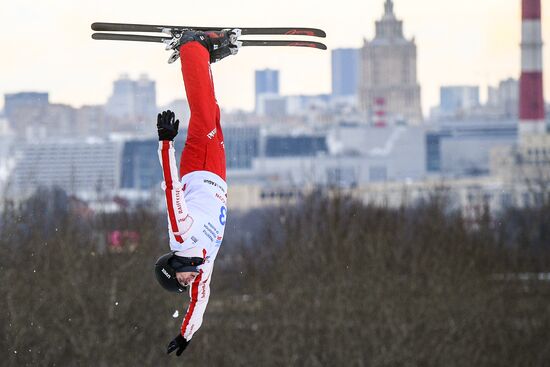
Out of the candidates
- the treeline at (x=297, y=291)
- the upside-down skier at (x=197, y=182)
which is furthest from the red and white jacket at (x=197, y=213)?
the treeline at (x=297, y=291)

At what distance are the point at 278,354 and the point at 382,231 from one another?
14.2 metres

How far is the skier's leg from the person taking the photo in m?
11.8

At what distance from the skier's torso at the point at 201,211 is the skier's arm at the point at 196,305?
0.39m

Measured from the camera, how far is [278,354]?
152 ft

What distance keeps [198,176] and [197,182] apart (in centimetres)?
4

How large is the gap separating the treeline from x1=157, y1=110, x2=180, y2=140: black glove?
2233 cm

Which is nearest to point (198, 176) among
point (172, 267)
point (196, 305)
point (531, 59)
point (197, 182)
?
point (197, 182)

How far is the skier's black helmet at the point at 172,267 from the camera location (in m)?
12.2

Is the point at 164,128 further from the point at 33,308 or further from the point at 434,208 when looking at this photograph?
the point at 434,208

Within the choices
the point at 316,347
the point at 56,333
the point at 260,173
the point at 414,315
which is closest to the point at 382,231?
the point at 414,315

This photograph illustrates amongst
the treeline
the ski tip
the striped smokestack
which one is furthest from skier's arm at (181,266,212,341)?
A: the striped smokestack

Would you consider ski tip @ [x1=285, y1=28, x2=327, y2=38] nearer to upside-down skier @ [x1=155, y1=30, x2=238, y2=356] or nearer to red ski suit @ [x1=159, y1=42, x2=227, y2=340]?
upside-down skier @ [x1=155, y1=30, x2=238, y2=356]

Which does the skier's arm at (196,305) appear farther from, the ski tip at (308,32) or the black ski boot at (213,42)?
the ski tip at (308,32)

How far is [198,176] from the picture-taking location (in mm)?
12195
